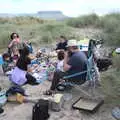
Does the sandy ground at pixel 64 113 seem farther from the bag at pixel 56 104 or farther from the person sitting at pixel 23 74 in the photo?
the person sitting at pixel 23 74

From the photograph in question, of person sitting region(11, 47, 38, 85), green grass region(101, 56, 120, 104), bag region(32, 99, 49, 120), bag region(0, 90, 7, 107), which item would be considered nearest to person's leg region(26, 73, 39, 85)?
person sitting region(11, 47, 38, 85)

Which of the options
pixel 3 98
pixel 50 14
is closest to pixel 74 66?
pixel 3 98

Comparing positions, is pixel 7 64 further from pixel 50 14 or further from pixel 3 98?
pixel 50 14

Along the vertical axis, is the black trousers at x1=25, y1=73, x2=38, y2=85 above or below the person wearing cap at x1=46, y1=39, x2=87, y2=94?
below

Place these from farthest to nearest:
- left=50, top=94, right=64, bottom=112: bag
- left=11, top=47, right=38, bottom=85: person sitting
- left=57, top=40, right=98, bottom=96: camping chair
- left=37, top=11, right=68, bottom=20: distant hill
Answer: left=37, top=11, right=68, bottom=20: distant hill → left=11, top=47, right=38, bottom=85: person sitting → left=57, top=40, right=98, bottom=96: camping chair → left=50, top=94, right=64, bottom=112: bag

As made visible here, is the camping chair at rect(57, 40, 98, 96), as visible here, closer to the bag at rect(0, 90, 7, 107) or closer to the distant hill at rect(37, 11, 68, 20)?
the bag at rect(0, 90, 7, 107)

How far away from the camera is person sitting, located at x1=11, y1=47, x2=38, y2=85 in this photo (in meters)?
7.49

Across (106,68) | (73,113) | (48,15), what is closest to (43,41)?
(106,68)

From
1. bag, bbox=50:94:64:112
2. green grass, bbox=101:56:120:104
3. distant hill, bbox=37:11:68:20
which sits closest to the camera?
bag, bbox=50:94:64:112

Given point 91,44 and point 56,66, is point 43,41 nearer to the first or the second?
point 56,66

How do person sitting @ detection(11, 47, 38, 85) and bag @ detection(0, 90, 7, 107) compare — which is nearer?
bag @ detection(0, 90, 7, 107)

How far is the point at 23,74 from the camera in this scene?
24.7ft

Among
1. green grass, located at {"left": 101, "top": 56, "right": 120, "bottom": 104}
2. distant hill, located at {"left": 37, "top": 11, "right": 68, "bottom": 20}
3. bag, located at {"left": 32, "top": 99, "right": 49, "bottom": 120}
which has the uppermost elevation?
green grass, located at {"left": 101, "top": 56, "right": 120, "bottom": 104}

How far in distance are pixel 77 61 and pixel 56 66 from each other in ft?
5.19
